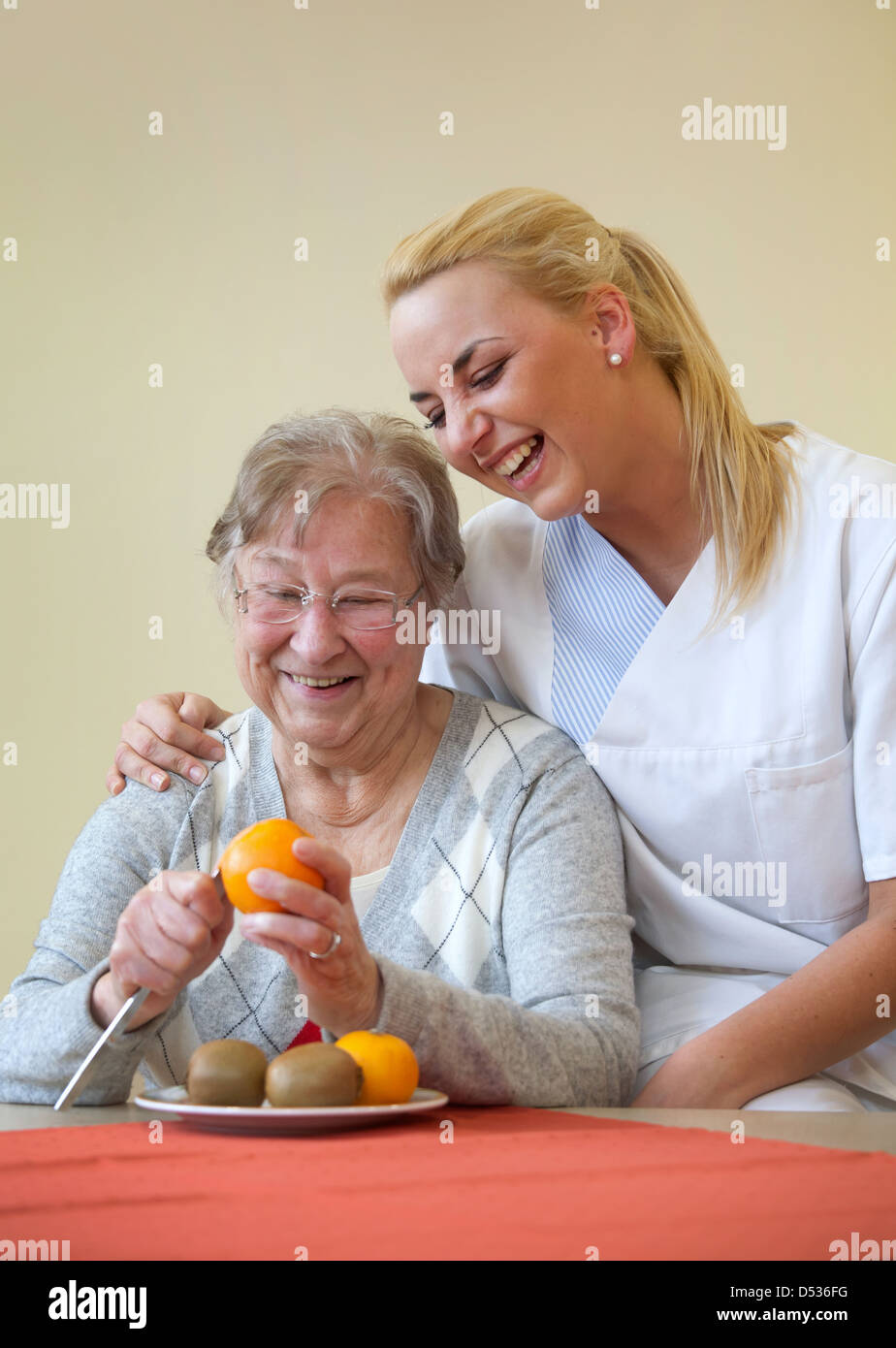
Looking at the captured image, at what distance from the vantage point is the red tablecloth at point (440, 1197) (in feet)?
2.33

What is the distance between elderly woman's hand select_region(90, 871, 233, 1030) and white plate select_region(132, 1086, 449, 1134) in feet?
0.36

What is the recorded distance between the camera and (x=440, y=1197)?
0.77m

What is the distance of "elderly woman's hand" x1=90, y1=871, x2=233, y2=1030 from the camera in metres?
1.04

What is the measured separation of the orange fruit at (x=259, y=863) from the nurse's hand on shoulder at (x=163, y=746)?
1.51 ft

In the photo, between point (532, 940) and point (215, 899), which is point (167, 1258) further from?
point (532, 940)

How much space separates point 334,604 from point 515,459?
0.28 m

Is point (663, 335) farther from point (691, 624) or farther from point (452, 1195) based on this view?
point (452, 1195)

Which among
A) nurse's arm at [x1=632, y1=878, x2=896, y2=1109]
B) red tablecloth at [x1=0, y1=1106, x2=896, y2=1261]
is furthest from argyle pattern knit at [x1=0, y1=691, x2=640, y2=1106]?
red tablecloth at [x1=0, y1=1106, x2=896, y2=1261]

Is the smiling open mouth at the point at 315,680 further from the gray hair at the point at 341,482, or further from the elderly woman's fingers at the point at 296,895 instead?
the elderly woman's fingers at the point at 296,895

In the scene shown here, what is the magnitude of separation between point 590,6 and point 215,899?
2.56 meters

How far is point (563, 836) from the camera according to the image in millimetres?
1415

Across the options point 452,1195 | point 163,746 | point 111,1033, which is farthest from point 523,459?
point 452,1195

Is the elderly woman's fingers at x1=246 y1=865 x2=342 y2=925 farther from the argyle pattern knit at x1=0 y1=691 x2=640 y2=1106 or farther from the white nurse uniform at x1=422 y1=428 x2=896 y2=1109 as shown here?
the white nurse uniform at x1=422 y1=428 x2=896 y2=1109
